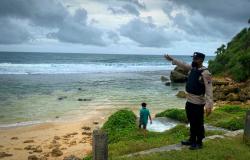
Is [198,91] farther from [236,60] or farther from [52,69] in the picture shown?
[52,69]

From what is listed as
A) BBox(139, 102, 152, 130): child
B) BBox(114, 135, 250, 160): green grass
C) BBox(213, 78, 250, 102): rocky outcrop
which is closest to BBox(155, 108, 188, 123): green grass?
BBox(139, 102, 152, 130): child

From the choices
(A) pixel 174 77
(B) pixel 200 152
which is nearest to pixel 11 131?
(B) pixel 200 152

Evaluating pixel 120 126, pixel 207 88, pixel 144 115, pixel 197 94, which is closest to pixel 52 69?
pixel 120 126

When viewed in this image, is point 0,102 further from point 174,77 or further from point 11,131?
point 174,77

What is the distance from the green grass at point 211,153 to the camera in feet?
26.2

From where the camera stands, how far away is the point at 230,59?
3881cm

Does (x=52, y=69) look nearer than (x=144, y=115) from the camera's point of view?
No

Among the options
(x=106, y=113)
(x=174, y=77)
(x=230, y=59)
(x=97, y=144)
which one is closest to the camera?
(x=97, y=144)

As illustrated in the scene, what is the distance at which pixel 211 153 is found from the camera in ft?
26.9

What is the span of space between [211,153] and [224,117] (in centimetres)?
801

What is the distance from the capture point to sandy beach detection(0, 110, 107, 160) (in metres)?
14.1

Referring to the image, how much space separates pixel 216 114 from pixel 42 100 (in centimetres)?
1577

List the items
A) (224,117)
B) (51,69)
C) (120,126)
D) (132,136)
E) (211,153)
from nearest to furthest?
(211,153)
(132,136)
(120,126)
(224,117)
(51,69)

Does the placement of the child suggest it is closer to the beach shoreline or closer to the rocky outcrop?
the beach shoreline
